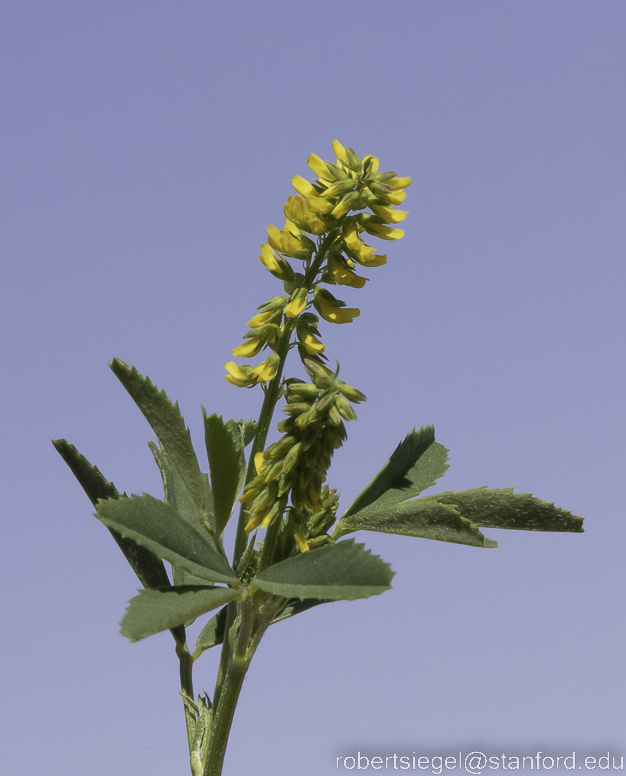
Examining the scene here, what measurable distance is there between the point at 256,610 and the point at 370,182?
3.17ft

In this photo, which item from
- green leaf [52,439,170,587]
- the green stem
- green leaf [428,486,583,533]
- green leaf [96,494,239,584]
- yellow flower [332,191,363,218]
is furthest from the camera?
the green stem

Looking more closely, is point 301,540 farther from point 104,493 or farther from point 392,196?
point 392,196

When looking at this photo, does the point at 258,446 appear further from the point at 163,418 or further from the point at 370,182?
the point at 370,182

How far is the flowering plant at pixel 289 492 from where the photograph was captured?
1.75 meters

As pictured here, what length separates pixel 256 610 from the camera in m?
1.95

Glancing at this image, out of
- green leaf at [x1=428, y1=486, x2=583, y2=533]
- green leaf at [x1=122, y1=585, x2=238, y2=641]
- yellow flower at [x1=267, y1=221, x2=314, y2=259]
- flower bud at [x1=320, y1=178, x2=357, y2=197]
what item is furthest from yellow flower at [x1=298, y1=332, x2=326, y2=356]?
green leaf at [x1=122, y1=585, x2=238, y2=641]

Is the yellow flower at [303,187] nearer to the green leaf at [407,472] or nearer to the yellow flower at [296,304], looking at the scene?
the yellow flower at [296,304]

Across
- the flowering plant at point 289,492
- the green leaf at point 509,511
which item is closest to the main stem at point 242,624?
the flowering plant at point 289,492

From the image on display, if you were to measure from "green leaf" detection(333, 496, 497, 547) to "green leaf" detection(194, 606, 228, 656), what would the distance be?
0.57 meters

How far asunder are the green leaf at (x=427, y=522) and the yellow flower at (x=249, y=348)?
0.44 meters

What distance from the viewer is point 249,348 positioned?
195 cm

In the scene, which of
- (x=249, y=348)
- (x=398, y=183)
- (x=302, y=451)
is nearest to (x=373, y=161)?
(x=398, y=183)

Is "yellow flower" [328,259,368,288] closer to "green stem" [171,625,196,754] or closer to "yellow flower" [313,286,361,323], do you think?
"yellow flower" [313,286,361,323]

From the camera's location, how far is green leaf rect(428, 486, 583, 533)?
1970mm
